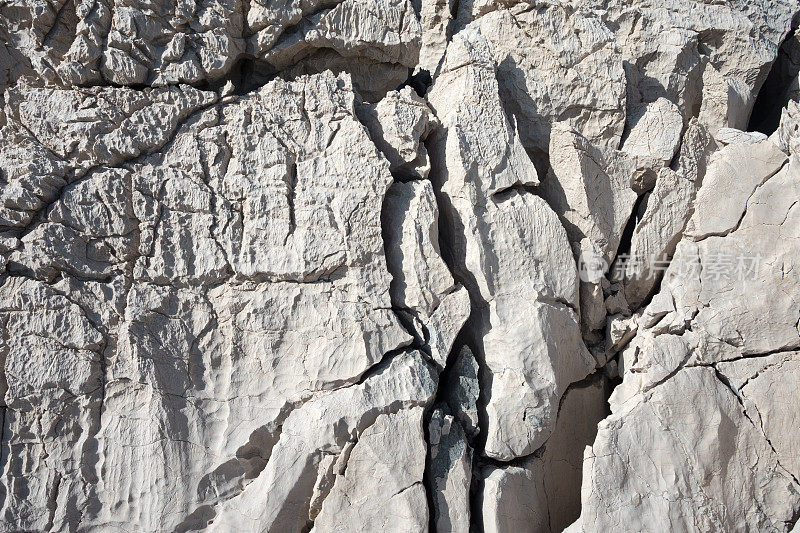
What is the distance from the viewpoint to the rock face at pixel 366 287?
2637mm

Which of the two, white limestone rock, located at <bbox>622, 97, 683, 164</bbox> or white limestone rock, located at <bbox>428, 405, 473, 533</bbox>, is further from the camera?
white limestone rock, located at <bbox>622, 97, 683, 164</bbox>

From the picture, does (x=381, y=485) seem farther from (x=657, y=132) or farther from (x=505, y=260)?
(x=657, y=132)

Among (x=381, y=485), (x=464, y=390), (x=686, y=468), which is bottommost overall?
(x=686, y=468)

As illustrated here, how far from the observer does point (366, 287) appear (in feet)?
9.45

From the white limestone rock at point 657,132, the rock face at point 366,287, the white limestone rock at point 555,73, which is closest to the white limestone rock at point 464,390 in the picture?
the rock face at point 366,287

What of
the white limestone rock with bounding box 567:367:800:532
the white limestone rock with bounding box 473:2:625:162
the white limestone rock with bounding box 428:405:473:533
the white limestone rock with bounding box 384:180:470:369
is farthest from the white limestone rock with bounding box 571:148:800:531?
the white limestone rock with bounding box 384:180:470:369

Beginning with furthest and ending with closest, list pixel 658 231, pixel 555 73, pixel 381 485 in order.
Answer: pixel 555 73
pixel 658 231
pixel 381 485

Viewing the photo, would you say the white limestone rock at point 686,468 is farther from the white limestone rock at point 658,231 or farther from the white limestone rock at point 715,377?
the white limestone rock at point 658,231

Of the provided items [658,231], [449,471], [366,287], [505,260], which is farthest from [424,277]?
[658,231]

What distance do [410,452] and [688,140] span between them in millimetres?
2187

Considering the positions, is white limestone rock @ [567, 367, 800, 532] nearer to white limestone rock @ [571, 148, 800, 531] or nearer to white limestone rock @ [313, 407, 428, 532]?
white limestone rock @ [571, 148, 800, 531]

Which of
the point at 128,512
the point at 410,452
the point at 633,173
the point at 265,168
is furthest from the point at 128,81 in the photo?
the point at 633,173

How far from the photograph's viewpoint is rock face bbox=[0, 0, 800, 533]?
104 inches

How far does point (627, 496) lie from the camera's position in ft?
8.89
